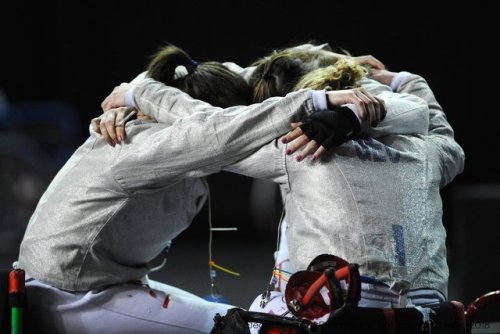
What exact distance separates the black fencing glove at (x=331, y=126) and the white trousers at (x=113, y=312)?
0.64 metres

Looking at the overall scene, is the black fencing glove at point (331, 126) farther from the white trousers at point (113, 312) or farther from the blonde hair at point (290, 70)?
the white trousers at point (113, 312)

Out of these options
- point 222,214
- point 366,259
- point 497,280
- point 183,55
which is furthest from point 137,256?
point 222,214

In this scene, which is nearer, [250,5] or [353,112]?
[353,112]

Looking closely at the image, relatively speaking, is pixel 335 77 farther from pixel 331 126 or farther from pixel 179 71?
pixel 179 71

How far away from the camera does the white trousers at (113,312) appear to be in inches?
85.7

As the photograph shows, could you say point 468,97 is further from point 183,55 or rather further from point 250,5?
point 183,55

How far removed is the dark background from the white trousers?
2162 millimetres

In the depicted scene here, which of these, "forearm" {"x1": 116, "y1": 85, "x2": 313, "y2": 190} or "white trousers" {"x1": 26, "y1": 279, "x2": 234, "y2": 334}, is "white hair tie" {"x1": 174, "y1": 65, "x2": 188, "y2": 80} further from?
"white trousers" {"x1": 26, "y1": 279, "x2": 234, "y2": 334}

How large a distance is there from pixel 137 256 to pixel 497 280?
1296 mm

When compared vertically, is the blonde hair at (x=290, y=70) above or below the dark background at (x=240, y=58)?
above

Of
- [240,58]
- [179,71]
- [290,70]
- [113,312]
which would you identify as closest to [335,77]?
[290,70]

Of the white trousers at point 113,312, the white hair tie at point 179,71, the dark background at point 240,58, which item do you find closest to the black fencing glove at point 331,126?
the white hair tie at point 179,71

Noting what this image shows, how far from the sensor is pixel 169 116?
6.91 feet

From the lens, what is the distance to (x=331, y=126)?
74.7 inches
